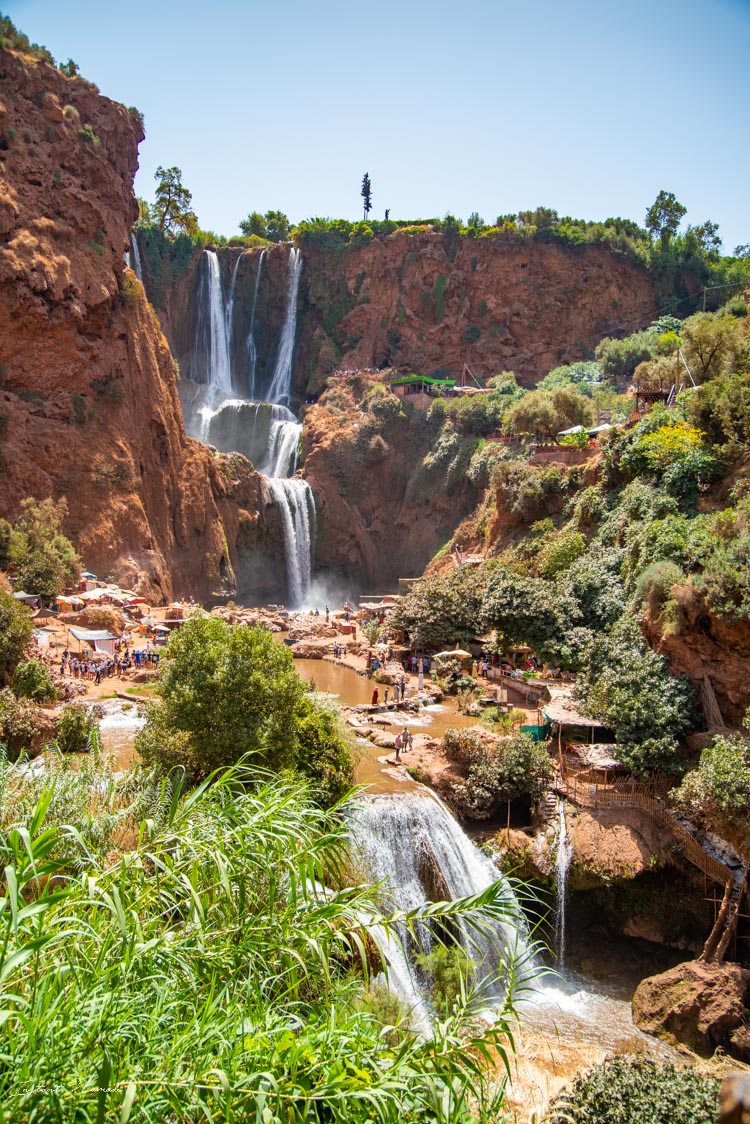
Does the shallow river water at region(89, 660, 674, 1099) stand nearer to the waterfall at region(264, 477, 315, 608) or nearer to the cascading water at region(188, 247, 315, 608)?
the waterfall at region(264, 477, 315, 608)

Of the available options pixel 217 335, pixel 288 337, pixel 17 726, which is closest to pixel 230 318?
pixel 217 335

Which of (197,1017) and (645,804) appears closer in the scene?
(197,1017)

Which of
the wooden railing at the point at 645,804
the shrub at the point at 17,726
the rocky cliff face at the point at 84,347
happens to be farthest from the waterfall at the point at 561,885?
the rocky cliff face at the point at 84,347

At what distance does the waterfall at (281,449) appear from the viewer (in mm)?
51375

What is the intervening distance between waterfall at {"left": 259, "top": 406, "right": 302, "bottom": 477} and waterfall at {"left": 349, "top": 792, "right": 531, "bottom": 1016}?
36061 millimetres

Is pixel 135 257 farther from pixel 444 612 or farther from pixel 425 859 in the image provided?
pixel 425 859

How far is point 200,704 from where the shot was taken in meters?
15.3

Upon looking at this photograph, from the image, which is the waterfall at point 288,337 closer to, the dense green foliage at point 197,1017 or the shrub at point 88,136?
the shrub at point 88,136

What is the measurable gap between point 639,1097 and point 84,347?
33.5 m

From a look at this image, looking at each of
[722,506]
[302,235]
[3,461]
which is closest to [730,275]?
[302,235]

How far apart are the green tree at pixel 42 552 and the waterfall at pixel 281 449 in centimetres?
2055

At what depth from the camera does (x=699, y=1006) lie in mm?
14453

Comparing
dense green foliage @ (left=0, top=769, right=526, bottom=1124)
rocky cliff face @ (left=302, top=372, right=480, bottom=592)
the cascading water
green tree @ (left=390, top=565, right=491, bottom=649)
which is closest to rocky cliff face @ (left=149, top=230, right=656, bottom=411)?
the cascading water

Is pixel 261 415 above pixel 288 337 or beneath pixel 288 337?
beneath
